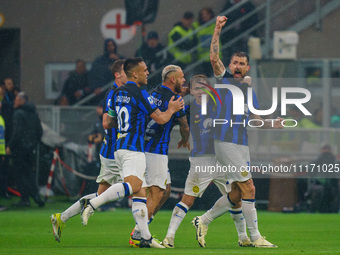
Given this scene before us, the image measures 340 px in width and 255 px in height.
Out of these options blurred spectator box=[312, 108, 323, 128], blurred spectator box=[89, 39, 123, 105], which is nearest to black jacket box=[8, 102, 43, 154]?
blurred spectator box=[89, 39, 123, 105]

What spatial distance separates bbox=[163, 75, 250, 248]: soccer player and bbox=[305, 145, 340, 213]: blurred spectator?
5.99 m

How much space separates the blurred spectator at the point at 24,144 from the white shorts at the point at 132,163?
7.33 metres

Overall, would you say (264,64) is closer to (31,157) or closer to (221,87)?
(31,157)

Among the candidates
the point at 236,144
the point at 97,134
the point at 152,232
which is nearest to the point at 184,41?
the point at 97,134

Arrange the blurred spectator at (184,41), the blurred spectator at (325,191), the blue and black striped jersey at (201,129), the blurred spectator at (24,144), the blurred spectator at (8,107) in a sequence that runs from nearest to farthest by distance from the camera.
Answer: the blue and black striped jersey at (201,129)
the blurred spectator at (325,191)
the blurred spectator at (24,144)
the blurred spectator at (8,107)
the blurred spectator at (184,41)

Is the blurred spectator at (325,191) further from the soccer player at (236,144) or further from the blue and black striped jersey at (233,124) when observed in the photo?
the blue and black striped jersey at (233,124)

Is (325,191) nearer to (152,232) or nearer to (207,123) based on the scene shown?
(152,232)

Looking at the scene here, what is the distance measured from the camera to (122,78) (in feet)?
36.8

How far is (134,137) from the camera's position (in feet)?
32.7

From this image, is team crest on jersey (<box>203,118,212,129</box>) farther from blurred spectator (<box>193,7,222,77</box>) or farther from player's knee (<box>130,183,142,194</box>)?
blurred spectator (<box>193,7,222,77</box>)

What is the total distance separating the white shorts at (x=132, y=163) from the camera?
984cm

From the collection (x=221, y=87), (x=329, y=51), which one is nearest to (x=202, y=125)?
(x=221, y=87)

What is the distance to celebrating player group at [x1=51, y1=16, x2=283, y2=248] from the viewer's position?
32.6 feet

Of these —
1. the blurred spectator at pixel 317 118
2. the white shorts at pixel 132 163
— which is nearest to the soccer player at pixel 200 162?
the white shorts at pixel 132 163
